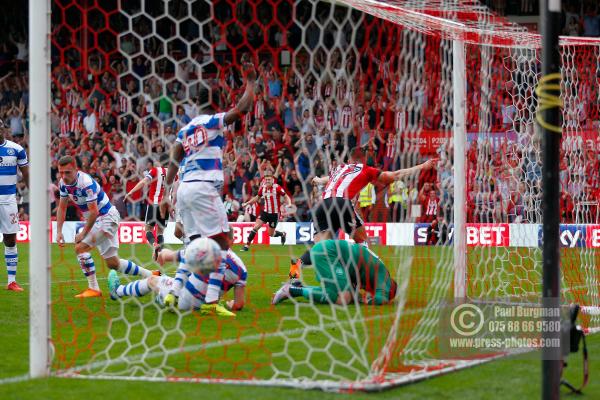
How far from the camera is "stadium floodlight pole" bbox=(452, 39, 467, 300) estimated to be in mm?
9234

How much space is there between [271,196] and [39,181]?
14.0 m

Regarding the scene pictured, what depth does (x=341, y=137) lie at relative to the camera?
10.5 m

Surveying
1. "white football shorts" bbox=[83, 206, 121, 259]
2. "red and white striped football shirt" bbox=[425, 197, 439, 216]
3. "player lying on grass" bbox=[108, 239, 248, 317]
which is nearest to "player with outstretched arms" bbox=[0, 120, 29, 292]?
"white football shorts" bbox=[83, 206, 121, 259]

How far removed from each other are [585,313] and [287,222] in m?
15.5

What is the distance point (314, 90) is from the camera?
9328mm

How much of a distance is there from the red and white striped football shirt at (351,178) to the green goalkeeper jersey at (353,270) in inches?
75.5

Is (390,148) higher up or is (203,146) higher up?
(390,148)

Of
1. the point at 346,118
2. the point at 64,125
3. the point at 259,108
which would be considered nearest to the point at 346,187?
the point at 259,108

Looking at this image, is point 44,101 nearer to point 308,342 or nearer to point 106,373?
point 106,373

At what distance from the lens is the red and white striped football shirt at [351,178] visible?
37.5 feet

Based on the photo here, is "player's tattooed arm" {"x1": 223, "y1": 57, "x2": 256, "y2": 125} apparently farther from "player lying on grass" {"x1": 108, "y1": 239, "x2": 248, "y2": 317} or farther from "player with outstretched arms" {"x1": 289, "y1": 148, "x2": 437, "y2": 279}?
"player with outstretched arms" {"x1": 289, "y1": 148, "x2": 437, "y2": 279}

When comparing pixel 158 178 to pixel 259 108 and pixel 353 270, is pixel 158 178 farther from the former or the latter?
pixel 353 270

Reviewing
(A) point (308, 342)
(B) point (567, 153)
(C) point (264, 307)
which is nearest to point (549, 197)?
(A) point (308, 342)

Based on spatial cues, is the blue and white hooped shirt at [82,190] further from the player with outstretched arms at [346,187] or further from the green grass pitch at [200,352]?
the player with outstretched arms at [346,187]
